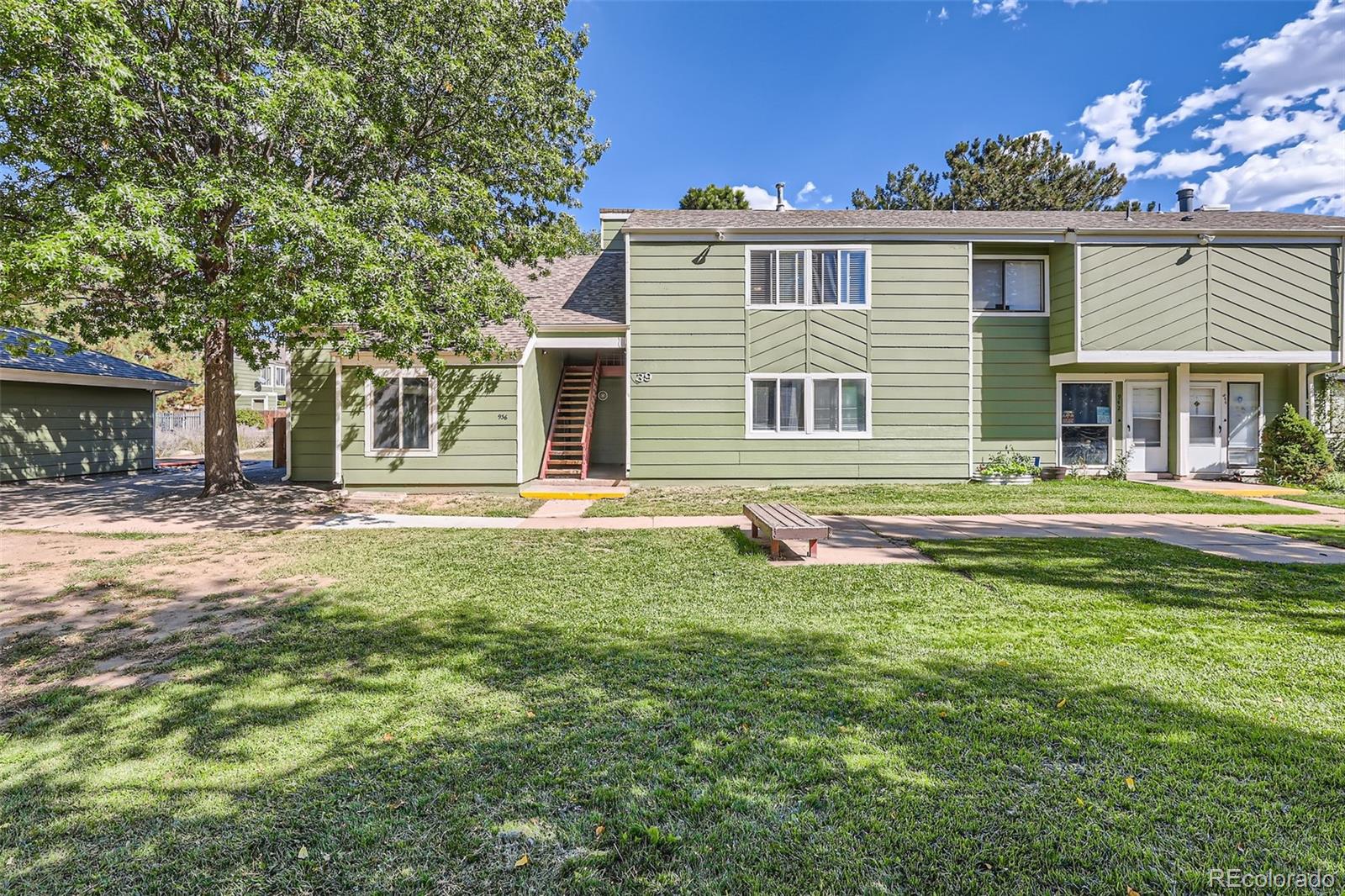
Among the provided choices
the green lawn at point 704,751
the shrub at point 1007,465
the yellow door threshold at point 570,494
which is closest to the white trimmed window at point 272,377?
the yellow door threshold at point 570,494

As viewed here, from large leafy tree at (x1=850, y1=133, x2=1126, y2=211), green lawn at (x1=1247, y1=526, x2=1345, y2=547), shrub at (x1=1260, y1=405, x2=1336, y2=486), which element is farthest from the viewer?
large leafy tree at (x1=850, y1=133, x2=1126, y2=211)

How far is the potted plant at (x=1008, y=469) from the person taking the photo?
11.9 metres

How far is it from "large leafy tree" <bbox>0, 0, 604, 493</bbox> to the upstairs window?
9.92 meters

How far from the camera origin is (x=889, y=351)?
39.6 ft

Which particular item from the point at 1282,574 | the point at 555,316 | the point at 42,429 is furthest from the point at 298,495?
the point at 1282,574

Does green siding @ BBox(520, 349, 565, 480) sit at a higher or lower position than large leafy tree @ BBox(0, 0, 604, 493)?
lower

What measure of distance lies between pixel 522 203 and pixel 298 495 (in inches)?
273

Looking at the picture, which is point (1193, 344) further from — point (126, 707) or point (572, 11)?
point (126, 707)

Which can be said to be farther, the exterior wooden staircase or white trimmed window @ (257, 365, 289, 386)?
white trimmed window @ (257, 365, 289, 386)

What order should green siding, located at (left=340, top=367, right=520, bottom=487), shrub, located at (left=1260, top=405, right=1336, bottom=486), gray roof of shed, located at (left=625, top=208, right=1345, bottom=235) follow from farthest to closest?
1. gray roof of shed, located at (left=625, top=208, right=1345, bottom=235)
2. shrub, located at (left=1260, top=405, right=1336, bottom=486)
3. green siding, located at (left=340, top=367, right=520, bottom=487)

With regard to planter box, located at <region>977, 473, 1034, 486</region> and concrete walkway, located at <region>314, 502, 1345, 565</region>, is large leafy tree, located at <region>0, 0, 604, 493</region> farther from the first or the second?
planter box, located at <region>977, 473, 1034, 486</region>

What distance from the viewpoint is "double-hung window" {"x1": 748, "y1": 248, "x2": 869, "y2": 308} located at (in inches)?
470

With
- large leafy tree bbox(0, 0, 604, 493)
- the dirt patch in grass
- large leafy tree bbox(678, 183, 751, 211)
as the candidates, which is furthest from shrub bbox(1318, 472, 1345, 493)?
large leafy tree bbox(678, 183, 751, 211)

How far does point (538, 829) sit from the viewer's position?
2.14 m
